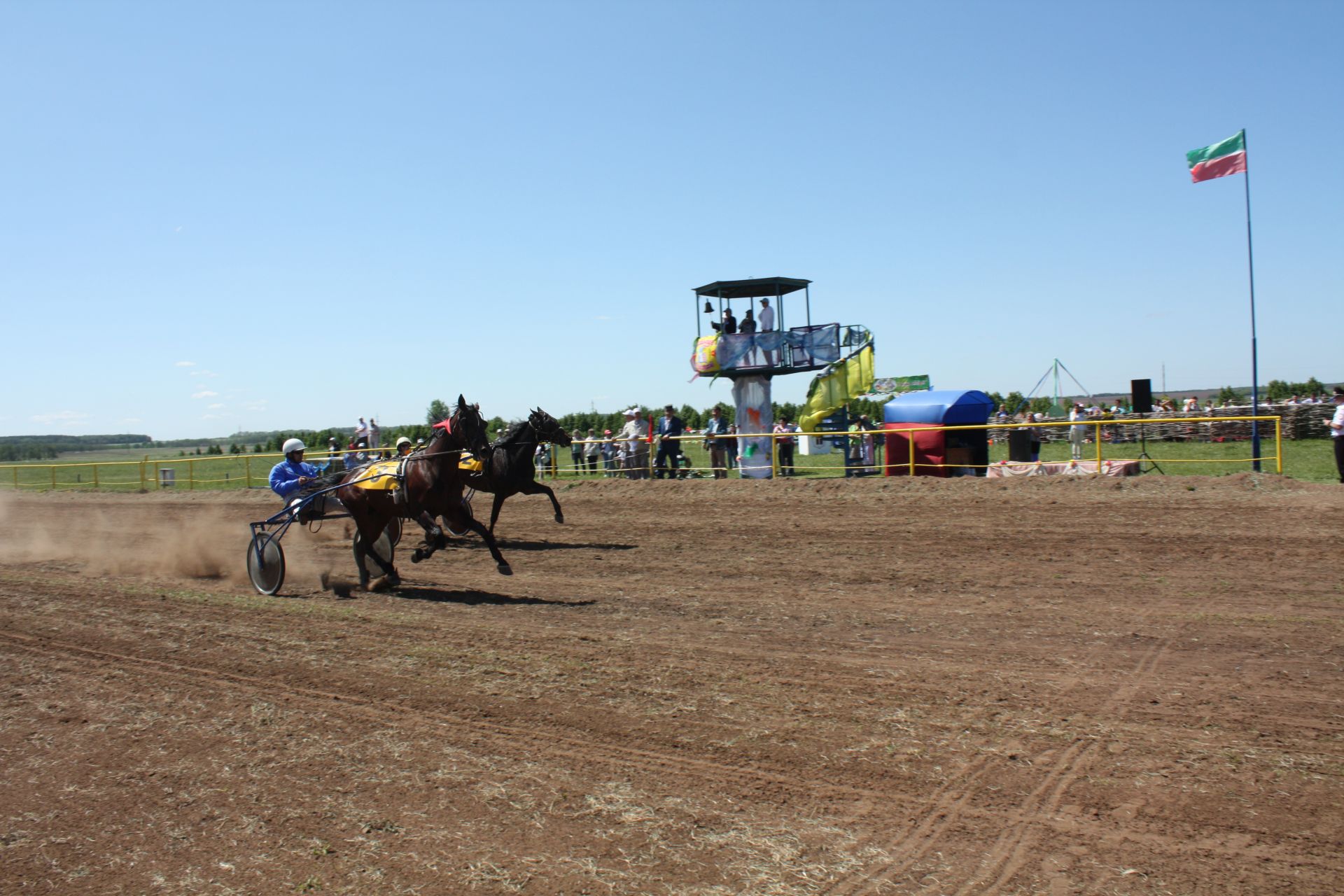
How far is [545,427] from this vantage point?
15703 mm

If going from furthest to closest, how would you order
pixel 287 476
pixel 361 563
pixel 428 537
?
pixel 428 537
pixel 287 476
pixel 361 563

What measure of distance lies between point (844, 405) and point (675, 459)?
5272 mm

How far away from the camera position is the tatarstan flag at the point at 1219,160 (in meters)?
19.0

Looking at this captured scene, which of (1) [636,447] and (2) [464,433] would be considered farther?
(1) [636,447]

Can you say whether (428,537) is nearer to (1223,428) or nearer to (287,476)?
(287,476)

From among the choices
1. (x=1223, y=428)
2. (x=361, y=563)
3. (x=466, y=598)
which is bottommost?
(x=466, y=598)

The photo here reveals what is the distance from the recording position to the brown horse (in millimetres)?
11219

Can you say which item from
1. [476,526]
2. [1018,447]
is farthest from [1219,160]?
→ [476,526]

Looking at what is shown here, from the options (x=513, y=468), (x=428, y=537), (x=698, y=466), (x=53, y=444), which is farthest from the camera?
(x=53, y=444)

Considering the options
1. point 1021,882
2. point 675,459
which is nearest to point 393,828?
point 1021,882

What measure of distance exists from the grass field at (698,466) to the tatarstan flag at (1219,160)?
5787 mm

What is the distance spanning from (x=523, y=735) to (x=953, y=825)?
266cm

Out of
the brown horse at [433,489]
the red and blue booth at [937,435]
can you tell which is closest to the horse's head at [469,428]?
the brown horse at [433,489]

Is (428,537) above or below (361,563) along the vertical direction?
above
